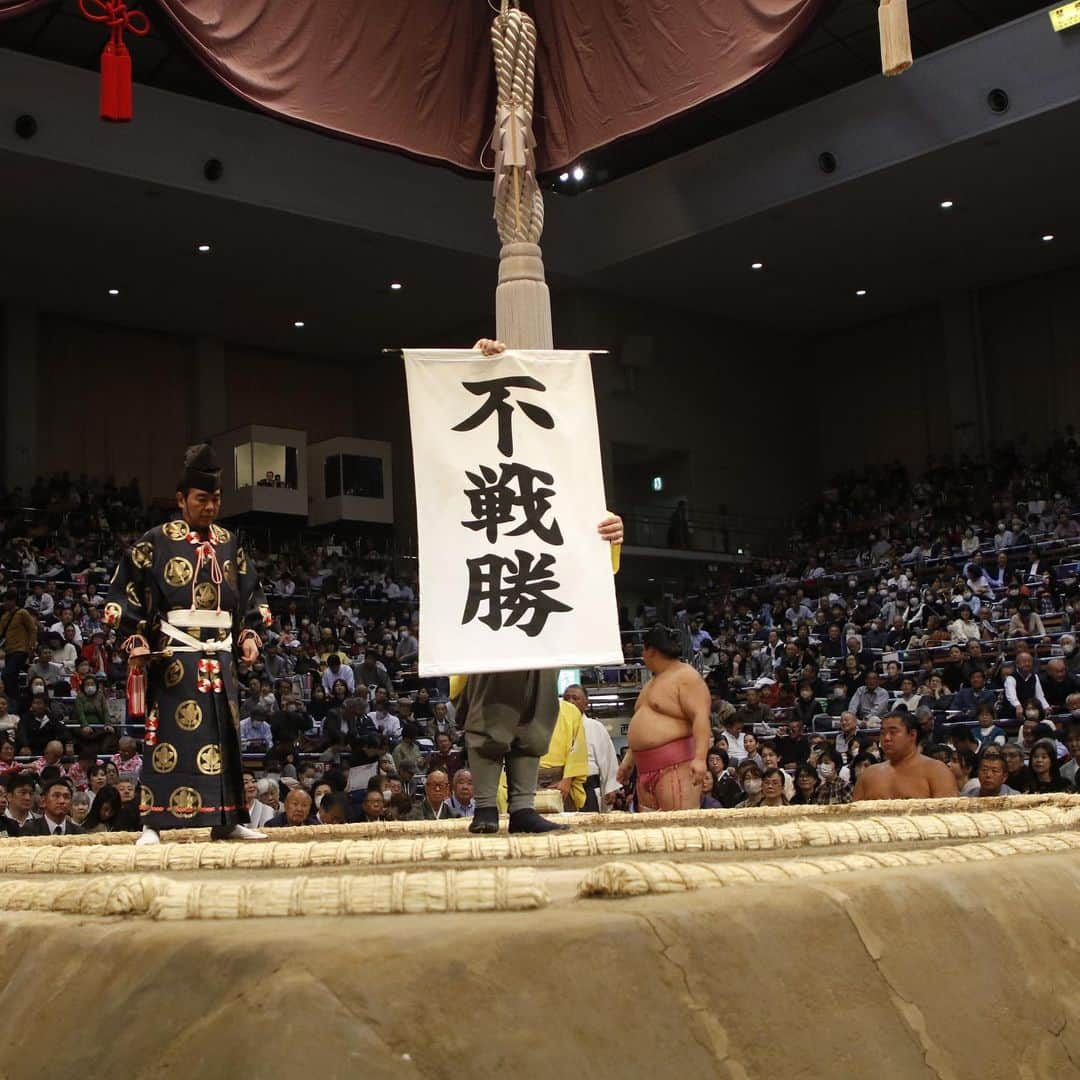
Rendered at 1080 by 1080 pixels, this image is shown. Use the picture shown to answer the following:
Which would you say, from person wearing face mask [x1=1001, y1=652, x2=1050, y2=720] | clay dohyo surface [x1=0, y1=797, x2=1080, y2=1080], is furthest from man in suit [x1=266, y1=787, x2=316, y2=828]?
person wearing face mask [x1=1001, y1=652, x2=1050, y2=720]

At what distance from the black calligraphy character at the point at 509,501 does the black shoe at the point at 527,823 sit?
50cm

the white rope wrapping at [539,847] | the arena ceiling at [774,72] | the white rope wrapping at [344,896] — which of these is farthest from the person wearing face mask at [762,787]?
the arena ceiling at [774,72]

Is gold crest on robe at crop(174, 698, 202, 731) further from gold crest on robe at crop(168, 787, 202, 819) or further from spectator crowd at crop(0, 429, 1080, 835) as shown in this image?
spectator crowd at crop(0, 429, 1080, 835)

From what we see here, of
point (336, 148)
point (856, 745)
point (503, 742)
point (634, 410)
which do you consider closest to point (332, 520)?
point (634, 410)

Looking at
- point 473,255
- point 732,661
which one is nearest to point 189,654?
point 732,661

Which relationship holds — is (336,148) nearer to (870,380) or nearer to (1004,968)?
(870,380)

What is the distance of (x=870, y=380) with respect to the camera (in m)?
15.2

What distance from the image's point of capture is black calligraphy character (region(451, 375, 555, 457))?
8.36 ft

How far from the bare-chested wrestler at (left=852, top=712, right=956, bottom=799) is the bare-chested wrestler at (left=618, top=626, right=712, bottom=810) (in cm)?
46

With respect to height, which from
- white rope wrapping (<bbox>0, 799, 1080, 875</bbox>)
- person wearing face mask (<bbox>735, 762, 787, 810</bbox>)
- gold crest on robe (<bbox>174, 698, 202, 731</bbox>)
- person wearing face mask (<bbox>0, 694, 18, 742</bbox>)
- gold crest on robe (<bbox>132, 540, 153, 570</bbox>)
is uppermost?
gold crest on robe (<bbox>132, 540, 153, 570</bbox>)

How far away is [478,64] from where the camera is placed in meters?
4.09

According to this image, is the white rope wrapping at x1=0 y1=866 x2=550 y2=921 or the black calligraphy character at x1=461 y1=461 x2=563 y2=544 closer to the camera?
the white rope wrapping at x1=0 y1=866 x2=550 y2=921

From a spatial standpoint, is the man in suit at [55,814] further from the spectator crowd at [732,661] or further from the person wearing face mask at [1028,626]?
the person wearing face mask at [1028,626]

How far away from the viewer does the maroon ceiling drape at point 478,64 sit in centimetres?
386
